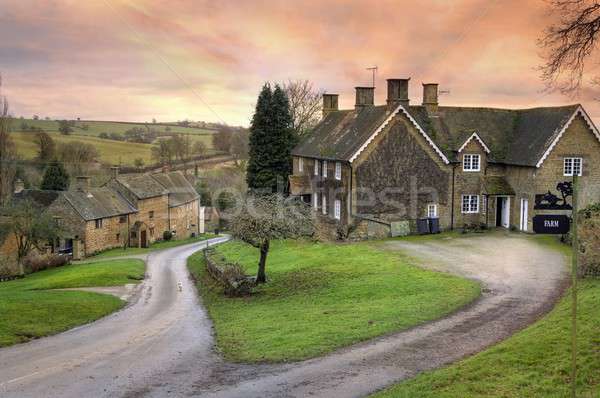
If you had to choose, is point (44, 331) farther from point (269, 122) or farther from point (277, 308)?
point (269, 122)

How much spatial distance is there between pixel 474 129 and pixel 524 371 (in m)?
37.6

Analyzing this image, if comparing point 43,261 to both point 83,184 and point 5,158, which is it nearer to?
point 83,184

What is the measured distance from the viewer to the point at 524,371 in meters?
14.0

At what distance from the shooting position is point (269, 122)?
62.8m

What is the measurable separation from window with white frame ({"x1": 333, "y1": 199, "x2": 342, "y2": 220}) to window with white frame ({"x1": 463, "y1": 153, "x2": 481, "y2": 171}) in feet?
33.9

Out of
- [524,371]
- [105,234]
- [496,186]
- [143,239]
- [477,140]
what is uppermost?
[477,140]

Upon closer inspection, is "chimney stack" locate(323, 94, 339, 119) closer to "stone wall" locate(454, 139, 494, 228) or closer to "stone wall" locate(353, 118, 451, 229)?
"stone wall" locate(353, 118, 451, 229)

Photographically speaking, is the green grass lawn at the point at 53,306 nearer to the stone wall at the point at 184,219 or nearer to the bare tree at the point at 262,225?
the bare tree at the point at 262,225

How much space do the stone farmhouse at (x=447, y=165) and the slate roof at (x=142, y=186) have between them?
31.4 meters

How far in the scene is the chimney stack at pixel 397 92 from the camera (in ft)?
153

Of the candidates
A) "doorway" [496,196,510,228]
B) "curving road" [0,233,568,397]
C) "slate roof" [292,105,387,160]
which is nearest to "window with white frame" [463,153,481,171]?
"doorway" [496,196,510,228]

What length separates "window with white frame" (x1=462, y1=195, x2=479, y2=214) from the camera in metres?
47.1

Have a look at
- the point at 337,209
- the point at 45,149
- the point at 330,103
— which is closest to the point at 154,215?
the point at 330,103

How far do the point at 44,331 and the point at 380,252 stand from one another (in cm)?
1960
